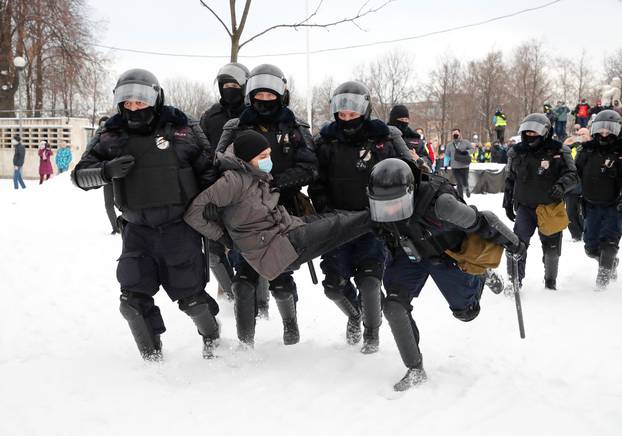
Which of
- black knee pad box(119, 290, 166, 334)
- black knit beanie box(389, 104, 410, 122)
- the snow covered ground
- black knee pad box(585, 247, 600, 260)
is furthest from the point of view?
black knit beanie box(389, 104, 410, 122)

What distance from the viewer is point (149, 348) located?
418 cm

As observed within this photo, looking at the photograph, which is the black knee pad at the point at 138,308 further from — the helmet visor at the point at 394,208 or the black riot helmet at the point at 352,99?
the black riot helmet at the point at 352,99

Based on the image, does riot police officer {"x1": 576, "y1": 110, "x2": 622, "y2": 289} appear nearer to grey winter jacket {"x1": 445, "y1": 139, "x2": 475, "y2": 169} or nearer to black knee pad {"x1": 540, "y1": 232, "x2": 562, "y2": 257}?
black knee pad {"x1": 540, "y1": 232, "x2": 562, "y2": 257}

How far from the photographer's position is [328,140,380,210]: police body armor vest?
442 cm

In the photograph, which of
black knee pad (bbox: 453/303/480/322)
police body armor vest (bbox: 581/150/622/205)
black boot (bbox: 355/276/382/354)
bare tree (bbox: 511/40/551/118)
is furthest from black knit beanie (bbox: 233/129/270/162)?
bare tree (bbox: 511/40/551/118)

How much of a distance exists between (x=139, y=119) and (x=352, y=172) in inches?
61.4

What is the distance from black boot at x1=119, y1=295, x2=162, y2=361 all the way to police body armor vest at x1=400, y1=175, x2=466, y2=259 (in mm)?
1892

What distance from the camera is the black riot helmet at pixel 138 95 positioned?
13.0ft

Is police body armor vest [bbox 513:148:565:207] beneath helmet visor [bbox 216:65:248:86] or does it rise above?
beneath

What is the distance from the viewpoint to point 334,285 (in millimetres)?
4539

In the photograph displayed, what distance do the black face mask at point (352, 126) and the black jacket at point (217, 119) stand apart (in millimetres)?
1296

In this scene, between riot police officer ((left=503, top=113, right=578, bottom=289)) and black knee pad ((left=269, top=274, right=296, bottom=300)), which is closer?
black knee pad ((left=269, top=274, right=296, bottom=300))

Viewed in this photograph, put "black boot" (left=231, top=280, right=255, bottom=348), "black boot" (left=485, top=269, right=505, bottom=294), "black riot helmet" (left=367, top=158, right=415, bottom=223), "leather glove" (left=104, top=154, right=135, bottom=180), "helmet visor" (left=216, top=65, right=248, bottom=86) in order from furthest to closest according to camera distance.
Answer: "helmet visor" (left=216, top=65, right=248, bottom=86) → "black boot" (left=485, top=269, right=505, bottom=294) → "black boot" (left=231, top=280, right=255, bottom=348) → "leather glove" (left=104, top=154, right=135, bottom=180) → "black riot helmet" (left=367, top=158, right=415, bottom=223)

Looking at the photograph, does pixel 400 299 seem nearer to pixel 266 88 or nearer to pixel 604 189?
pixel 266 88
